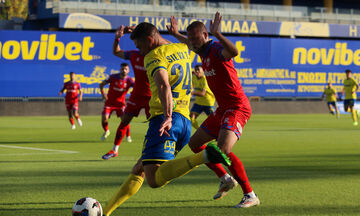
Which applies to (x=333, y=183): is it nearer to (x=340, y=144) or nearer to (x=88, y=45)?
(x=340, y=144)

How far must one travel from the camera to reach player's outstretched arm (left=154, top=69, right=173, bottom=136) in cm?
606

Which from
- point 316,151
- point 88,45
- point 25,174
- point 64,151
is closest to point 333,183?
point 25,174

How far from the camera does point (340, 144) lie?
56.3 ft

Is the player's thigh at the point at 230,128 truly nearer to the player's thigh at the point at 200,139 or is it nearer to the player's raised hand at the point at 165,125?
the player's thigh at the point at 200,139

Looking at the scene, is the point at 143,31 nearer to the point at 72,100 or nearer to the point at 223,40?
the point at 223,40

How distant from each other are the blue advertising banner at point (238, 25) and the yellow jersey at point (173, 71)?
3937 centimetres

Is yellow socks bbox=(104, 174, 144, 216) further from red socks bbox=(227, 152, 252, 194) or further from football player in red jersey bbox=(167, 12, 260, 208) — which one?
red socks bbox=(227, 152, 252, 194)

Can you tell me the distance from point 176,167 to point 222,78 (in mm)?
1843

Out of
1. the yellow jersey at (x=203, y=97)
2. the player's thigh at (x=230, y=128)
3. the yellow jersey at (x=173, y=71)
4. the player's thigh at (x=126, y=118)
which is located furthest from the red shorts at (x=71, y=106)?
the yellow jersey at (x=173, y=71)

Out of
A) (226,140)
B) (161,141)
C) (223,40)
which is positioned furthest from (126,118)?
(161,141)

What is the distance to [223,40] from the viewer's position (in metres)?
6.78

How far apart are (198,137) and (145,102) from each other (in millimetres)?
5416

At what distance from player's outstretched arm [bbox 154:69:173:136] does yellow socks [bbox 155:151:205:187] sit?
0.31 m

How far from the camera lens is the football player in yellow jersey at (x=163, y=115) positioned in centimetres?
606
